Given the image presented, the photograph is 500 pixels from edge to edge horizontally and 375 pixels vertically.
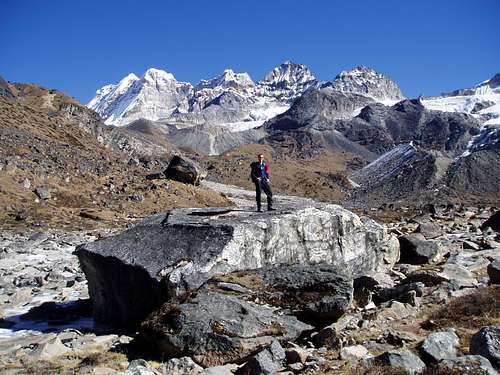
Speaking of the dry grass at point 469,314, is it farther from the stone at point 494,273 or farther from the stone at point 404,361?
the stone at point 494,273

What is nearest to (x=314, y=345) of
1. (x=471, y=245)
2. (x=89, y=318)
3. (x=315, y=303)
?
(x=315, y=303)

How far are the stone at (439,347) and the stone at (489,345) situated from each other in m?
0.45

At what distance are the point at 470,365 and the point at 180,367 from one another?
18.2 feet

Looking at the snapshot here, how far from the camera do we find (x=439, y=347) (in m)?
9.51

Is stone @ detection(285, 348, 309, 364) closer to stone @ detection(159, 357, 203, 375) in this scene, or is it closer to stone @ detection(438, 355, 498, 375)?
stone @ detection(159, 357, 203, 375)

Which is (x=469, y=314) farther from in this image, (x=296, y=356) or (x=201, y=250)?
(x=201, y=250)

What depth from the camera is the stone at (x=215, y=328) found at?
1093 centimetres

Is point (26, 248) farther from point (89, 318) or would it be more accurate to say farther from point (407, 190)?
point (407, 190)

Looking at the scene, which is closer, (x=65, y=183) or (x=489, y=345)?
(x=489, y=345)

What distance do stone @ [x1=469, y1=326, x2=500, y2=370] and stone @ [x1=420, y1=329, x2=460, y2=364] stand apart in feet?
1.47

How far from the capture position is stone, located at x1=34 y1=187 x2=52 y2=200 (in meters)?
44.5

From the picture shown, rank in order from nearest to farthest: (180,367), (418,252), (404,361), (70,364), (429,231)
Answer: (404,361), (180,367), (70,364), (418,252), (429,231)

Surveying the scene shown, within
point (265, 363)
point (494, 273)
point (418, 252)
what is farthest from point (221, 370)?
point (418, 252)

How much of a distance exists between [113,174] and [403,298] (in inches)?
1937
